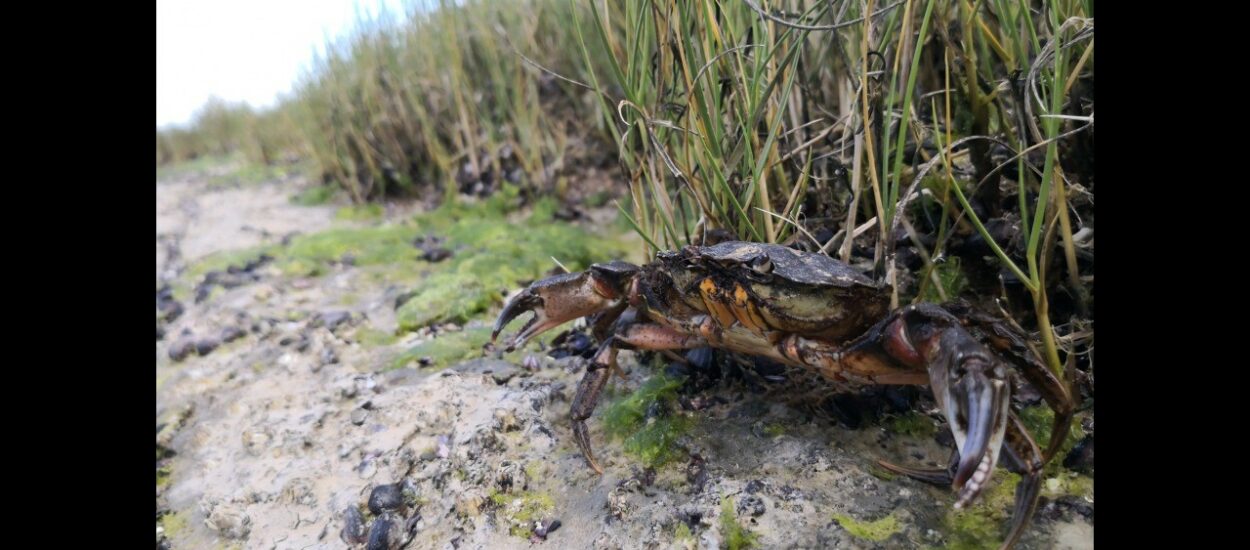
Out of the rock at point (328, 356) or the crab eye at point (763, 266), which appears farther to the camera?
the rock at point (328, 356)

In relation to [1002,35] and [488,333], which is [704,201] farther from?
[488,333]

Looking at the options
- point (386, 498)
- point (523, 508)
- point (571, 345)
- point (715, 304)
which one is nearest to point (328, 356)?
point (571, 345)

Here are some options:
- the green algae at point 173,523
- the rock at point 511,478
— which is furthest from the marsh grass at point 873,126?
the green algae at point 173,523

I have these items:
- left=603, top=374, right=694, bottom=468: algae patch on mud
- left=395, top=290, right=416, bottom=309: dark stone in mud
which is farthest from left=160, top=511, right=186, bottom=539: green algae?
left=395, top=290, right=416, bottom=309: dark stone in mud

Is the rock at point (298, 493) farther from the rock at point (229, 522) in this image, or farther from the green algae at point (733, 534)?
the green algae at point (733, 534)
